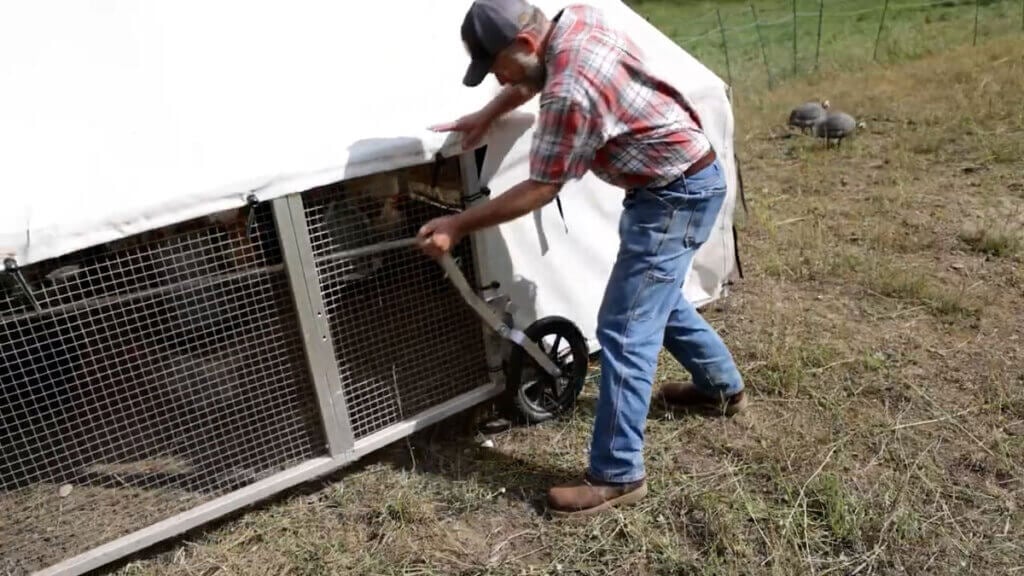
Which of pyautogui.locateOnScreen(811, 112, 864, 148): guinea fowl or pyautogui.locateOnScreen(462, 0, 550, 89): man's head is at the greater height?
pyautogui.locateOnScreen(462, 0, 550, 89): man's head

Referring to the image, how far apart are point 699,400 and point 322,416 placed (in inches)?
63.8

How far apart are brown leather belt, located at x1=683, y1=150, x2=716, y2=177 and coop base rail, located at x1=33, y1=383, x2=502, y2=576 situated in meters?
1.26

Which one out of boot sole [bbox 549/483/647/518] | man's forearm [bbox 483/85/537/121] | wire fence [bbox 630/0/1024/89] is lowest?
wire fence [bbox 630/0/1024/89]

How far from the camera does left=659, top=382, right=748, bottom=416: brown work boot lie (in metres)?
3.54

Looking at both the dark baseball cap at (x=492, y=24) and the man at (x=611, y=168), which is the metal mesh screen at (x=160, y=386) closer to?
the man at (x=611, y=168)

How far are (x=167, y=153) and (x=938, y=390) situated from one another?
10.8ft

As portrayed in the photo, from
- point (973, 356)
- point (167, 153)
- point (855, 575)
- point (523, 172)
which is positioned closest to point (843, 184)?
point (973, 356)

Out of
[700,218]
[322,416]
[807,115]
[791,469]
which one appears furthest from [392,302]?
[807,115]

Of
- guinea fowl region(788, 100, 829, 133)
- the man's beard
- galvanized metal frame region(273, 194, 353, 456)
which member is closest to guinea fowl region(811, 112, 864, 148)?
guinea fowl region(788, 100, 829, 133)

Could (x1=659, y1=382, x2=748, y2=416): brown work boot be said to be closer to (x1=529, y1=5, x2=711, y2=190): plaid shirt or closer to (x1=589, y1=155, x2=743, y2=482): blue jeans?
(x1=589, y1=155, x2=743, y2=482): blue jeans

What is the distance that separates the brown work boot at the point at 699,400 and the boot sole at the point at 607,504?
66 centimetres

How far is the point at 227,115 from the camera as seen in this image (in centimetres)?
289

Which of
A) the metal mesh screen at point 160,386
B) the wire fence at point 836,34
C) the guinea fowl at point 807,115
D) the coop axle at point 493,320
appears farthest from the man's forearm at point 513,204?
the wire fence at point 836,34

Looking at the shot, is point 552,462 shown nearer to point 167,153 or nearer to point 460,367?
point 460,367
